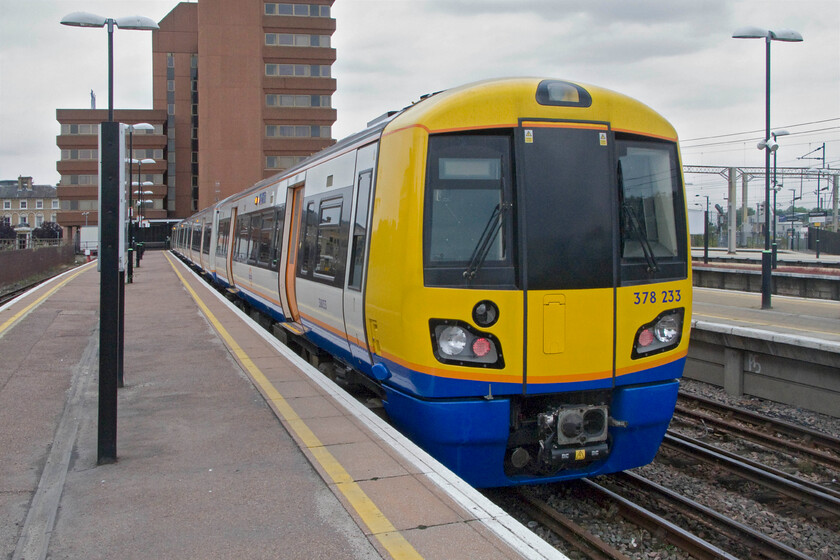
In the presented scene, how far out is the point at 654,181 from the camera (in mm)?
5773

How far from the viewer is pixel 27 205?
4323 inches

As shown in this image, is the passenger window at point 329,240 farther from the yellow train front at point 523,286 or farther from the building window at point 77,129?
the building window at point 77,129

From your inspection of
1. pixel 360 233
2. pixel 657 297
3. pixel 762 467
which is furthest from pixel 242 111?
pixel 657 297

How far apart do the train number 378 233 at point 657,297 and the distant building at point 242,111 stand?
62.4 metres

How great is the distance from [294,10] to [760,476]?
69.9 metres

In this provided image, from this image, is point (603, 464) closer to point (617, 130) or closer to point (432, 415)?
point (432, 415)

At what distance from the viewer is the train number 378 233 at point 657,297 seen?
17.9 ft

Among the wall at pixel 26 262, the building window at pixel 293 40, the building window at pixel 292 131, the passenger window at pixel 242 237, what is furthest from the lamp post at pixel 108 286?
the building window at pixel 293 40

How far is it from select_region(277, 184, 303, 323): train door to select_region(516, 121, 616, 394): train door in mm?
4768

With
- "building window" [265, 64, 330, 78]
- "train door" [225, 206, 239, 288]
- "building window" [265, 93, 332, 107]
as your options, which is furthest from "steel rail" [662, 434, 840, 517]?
"building window" [265, 64, 330, 78]

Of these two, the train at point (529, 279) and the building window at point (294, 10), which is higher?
the building window at point (294, 10)

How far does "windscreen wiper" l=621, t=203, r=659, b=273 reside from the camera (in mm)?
5551

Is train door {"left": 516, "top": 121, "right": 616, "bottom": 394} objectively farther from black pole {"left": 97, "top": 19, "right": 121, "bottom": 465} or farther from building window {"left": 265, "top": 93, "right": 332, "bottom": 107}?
building window {"left": 265, "top": 93, "right": 332, "bottom": 107}

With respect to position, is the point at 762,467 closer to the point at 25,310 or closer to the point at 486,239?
the point at 486,239
